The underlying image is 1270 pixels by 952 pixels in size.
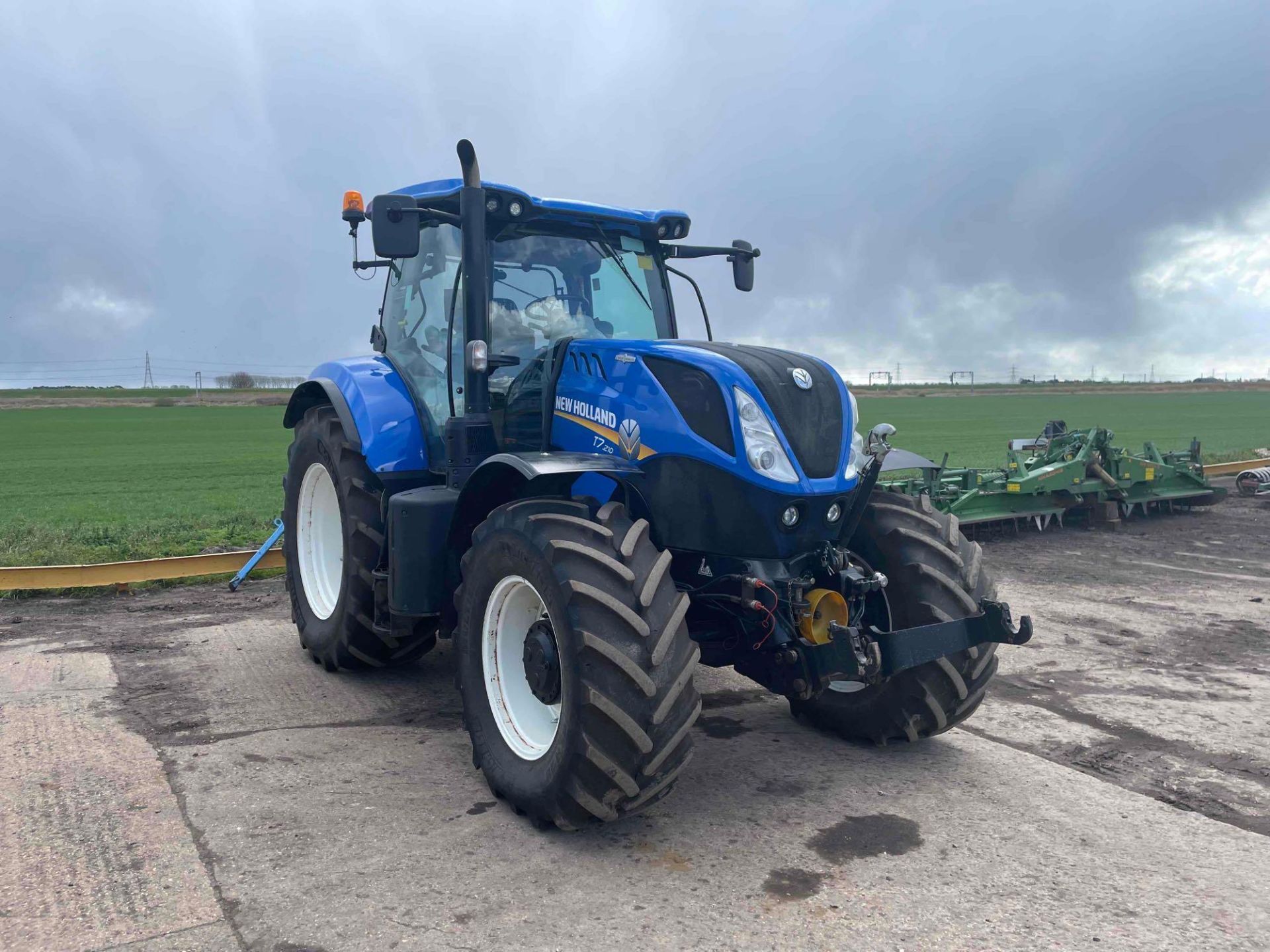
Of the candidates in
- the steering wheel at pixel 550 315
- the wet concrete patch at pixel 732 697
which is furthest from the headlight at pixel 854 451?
the wet concrete patch at pixel 732 697

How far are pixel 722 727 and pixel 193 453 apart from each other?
26446 mm

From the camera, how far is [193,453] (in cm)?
2797

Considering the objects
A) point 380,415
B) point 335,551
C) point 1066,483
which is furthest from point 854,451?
point 1066,483

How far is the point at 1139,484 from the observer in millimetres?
11930

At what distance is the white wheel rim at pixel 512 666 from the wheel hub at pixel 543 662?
0.59ft

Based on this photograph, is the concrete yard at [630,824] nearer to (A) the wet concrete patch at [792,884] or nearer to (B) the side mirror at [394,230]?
(A) the wet concrete patch at [792,884]

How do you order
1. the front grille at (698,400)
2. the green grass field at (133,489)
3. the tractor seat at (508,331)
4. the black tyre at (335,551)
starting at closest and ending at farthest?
the front grille at (698,400) < the tractor seat at (508,331) < the black tyre at (335,551) < the green grass field at (133,489)

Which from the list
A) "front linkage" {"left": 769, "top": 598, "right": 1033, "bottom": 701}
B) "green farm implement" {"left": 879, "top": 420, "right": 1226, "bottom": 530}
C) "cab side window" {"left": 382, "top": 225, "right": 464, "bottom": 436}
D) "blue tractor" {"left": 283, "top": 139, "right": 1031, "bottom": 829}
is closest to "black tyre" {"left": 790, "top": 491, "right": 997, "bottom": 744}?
"blue tractor" {"left": 283, "top": 139, "right": 1031, "bottom": 829}

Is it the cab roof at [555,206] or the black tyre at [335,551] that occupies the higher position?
the cab roof at [555,206]

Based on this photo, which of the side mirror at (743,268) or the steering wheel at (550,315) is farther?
the side mirror at (743,268)

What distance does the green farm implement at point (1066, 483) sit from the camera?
1034cm

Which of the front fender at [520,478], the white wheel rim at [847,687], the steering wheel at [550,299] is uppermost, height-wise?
the steering wheel at [550,299]

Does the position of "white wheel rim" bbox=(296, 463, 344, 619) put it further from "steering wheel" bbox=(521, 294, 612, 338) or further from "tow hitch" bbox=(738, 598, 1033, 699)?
"tow hitch" bbox=(738, 598, 1033, 699)

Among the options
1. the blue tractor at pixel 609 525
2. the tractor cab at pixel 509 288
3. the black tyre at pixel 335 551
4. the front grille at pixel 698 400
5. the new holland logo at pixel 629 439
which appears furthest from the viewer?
the black tyre at pixel 335 551
